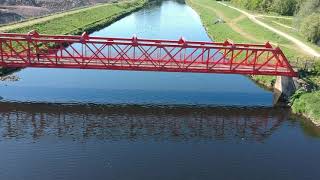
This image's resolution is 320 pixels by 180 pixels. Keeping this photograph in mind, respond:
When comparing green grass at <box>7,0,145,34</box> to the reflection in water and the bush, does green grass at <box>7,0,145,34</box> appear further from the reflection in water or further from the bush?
the bush

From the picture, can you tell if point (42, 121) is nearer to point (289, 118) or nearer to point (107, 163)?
point (107, 163)

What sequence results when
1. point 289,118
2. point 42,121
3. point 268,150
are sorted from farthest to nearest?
1. point 289,118
2. point 42,121
3. point 268,150

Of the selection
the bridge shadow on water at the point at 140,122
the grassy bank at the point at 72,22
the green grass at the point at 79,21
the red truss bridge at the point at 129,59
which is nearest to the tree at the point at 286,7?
the grassy bank at the point at 72,22

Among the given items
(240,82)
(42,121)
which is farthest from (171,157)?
(240,82)

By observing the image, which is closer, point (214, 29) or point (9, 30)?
point (9, 30)

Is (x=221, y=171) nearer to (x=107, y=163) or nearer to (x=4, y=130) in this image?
(x=107, y=163)

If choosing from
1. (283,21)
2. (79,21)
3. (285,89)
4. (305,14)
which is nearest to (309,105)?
(285,89)

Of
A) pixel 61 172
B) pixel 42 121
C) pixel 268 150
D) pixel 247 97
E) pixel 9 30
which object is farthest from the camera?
pixel 9 30
